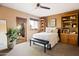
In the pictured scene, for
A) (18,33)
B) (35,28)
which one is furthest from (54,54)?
(18,33)

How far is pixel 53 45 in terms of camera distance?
2.50 metres

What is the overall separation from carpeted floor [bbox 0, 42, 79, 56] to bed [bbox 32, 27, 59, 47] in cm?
15

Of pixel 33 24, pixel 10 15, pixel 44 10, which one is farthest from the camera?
pixel 33 24

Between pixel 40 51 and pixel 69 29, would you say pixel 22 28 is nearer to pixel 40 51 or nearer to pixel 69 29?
pixel 40 51

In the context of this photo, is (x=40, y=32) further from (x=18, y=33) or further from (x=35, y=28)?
(x=18, y=33)

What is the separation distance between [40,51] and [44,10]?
1.05 m

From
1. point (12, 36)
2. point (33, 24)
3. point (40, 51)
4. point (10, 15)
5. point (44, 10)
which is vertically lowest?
point (40, 51)

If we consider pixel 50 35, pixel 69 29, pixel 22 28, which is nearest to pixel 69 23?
pixel 69 29

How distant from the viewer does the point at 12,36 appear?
2.39 metres

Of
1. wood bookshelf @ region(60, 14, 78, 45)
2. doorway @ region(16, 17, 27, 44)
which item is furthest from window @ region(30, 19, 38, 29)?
wood bookshelf @ region(60, 14, 78, 45)

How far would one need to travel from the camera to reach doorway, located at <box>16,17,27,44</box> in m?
2.45

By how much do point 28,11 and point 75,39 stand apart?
140 centimetres

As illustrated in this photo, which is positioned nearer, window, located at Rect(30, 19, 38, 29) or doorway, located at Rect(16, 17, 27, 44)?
doorway, located at Rect(16, 17, 27, 44)

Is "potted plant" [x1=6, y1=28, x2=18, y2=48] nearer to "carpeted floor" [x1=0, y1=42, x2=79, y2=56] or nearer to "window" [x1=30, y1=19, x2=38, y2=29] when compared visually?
"carpeted floor" [x1=0, y1=42, x2=79, y2=56]
